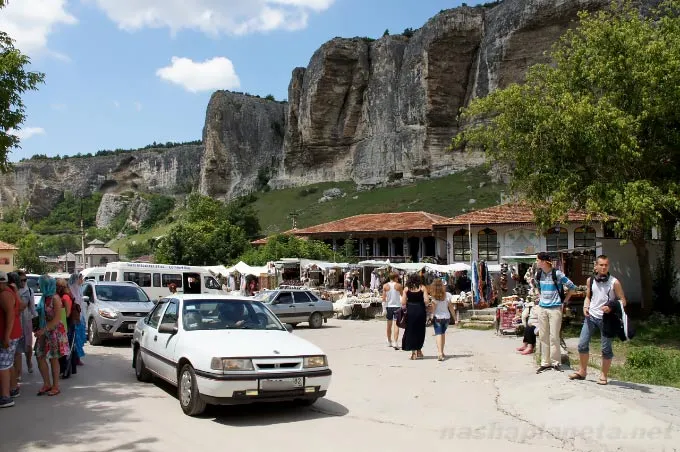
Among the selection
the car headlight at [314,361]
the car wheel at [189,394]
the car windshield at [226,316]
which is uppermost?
the car windshield at [226,316]

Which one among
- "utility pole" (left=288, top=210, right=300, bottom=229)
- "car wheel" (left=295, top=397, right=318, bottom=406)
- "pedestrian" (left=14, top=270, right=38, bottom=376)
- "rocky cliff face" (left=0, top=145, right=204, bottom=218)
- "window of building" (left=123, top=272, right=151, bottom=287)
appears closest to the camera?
"car wheel" (left=295, top=397, right=318, bottom=406)

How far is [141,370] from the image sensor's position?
339 inches

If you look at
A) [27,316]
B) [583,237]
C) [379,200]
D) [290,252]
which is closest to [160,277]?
[290,252]

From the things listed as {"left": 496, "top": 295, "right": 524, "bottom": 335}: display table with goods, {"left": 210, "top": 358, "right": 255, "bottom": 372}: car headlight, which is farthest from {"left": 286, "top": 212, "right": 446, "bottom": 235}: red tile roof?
{"left": 210, "top": 358, "right": 255, "bottom": 372}: car headlight

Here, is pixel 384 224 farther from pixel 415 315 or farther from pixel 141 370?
pixel 141 370

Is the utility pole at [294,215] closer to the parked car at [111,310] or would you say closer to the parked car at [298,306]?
the parked car at [298,306]

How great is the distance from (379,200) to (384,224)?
75.0 feet

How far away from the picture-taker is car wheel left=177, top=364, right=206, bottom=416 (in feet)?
20.4

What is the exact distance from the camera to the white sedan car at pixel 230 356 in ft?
19.9

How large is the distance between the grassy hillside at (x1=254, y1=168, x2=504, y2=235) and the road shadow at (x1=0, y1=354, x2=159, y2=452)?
44609mm

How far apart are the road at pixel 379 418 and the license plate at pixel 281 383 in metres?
0.38

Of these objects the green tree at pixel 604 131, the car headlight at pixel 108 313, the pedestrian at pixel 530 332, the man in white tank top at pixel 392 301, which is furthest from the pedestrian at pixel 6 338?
the green tree at pixel 604 131

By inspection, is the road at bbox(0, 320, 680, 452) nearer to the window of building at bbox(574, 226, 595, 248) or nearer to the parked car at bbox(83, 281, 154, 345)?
the parked car at bbox(83, 281, 154, 345)

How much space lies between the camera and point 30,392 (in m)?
7.80
